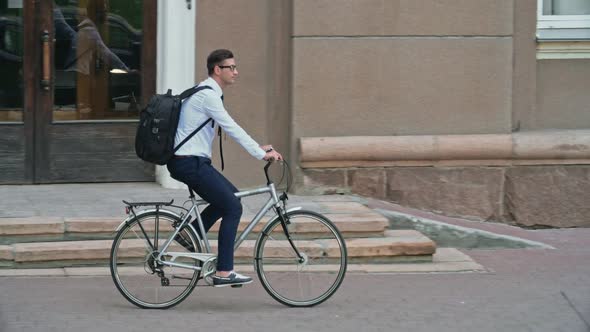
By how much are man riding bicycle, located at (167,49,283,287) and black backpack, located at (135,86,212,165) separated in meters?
0.06

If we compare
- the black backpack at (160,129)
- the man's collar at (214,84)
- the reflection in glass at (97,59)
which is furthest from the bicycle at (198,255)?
the reflection in glass at (97,59)

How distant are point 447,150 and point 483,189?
53 centimetres

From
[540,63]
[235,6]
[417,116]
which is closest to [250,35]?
[235,6]

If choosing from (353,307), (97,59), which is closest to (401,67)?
(97,59)

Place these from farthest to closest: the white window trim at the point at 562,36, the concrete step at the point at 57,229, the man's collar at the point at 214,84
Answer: the white window trim at the point at 562,36 < the concrete step at the point at 57,229 < the man's collar at the point at 214,84

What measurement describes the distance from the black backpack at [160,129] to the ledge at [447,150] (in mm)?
3048

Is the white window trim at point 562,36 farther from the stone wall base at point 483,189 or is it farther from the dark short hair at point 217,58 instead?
the dark short hair at point 217,58

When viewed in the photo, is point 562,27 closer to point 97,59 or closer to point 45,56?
point 97,59

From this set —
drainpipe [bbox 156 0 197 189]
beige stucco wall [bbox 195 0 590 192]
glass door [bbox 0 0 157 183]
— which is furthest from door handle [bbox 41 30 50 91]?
beige stucco wall [bbox 195 0 590 192]

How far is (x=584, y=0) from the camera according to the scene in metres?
10.8

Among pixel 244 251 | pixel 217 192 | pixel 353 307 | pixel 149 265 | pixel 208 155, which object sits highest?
pixel 208 155

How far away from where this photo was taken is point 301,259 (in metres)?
7.43

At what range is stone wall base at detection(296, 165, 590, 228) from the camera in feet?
33.2

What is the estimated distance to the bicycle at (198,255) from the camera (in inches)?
283
